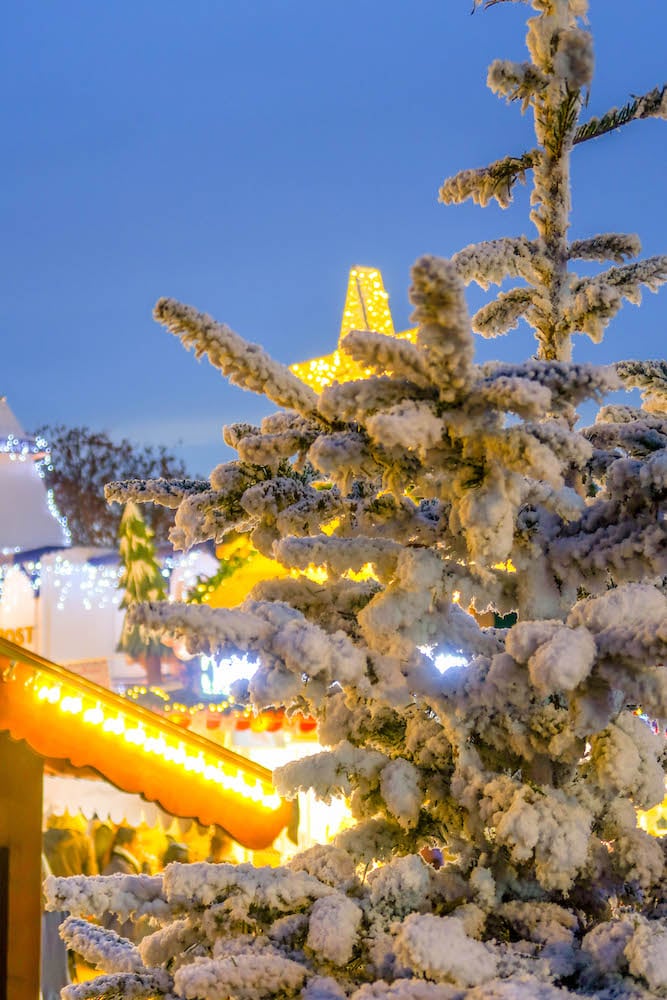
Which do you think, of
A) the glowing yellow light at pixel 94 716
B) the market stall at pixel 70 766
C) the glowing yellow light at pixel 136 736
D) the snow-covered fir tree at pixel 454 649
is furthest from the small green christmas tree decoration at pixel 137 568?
the snow-covered fir tree at pixel 454 649

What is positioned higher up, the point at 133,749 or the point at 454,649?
the point at 133,749

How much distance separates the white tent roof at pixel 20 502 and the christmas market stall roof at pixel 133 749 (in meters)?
15.1

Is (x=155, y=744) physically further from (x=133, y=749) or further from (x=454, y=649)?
(x=454, y=649)

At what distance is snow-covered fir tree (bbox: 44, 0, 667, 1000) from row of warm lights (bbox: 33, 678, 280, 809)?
254 centimetres

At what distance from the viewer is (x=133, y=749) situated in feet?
16.6

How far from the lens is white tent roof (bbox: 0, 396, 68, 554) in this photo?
19406mm

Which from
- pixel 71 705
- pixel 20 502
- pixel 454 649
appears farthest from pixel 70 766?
pixel 20 502

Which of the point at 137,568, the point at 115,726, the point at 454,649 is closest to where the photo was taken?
the point at 454,649

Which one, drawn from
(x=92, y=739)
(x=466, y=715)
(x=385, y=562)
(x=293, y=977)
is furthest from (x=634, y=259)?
(x=92, y=739)

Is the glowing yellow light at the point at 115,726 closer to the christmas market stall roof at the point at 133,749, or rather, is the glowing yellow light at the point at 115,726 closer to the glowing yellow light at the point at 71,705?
the christmas market stall roof at the point at 133,749

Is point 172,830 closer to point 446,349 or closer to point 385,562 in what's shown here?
point 385,562

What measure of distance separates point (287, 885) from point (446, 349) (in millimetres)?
1218

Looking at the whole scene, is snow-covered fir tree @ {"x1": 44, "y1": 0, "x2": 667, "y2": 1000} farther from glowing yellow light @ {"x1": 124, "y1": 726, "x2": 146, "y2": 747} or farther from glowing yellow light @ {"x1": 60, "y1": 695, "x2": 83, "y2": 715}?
glowing yellow light @ {"x1": 124, "y1": 726, "x2": 146, "y2": 747}

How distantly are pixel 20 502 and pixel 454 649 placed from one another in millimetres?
18904
